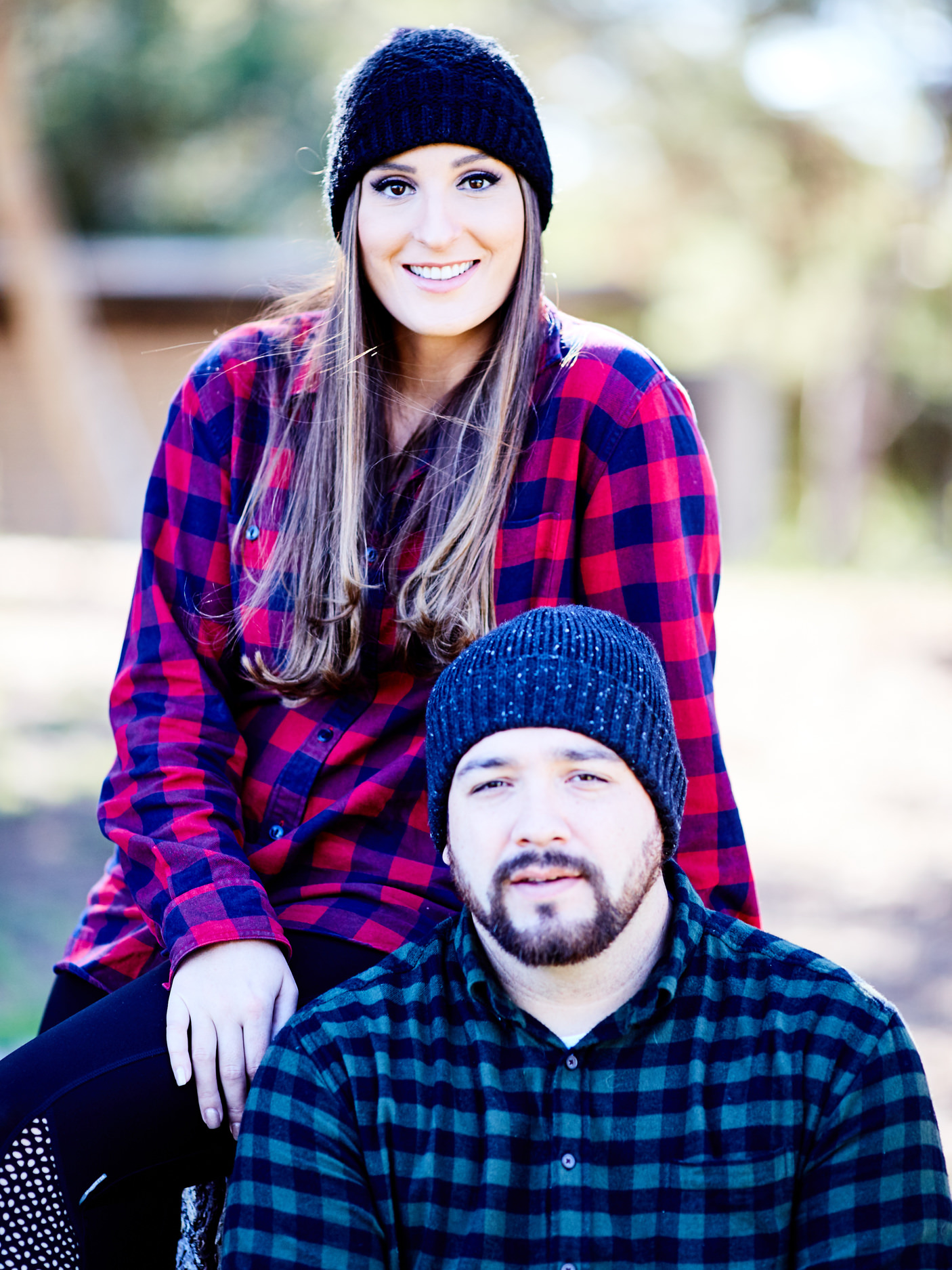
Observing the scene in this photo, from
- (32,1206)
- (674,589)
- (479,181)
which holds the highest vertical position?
(479,181)

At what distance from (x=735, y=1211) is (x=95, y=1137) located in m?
0.86

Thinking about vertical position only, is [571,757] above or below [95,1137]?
above

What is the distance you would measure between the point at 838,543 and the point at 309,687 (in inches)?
558

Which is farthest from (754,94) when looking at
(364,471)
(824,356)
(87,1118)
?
(87,1118)

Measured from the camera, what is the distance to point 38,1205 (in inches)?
74.2

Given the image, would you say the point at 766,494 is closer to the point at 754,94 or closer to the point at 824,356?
the point at 824,356

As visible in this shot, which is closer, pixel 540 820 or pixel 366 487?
pixel 540 820

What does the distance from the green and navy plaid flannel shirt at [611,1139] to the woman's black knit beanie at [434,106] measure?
4.20 ft

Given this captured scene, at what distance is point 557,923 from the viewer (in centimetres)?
174

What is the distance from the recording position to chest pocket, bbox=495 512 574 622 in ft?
7.24

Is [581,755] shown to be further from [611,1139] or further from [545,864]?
[611,1139]

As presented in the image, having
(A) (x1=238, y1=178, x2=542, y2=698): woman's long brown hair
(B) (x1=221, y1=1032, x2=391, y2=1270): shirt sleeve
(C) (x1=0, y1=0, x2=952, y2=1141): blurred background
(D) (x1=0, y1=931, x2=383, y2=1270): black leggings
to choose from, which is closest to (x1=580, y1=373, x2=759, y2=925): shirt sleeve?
(A) (x1=238, y1=178, x2=542, y2=698): woman's long brown hair

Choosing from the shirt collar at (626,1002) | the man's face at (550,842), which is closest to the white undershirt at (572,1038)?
the shirt collar at (626,1002)

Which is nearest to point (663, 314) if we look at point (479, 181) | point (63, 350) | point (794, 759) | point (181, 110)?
point (181, 110)
